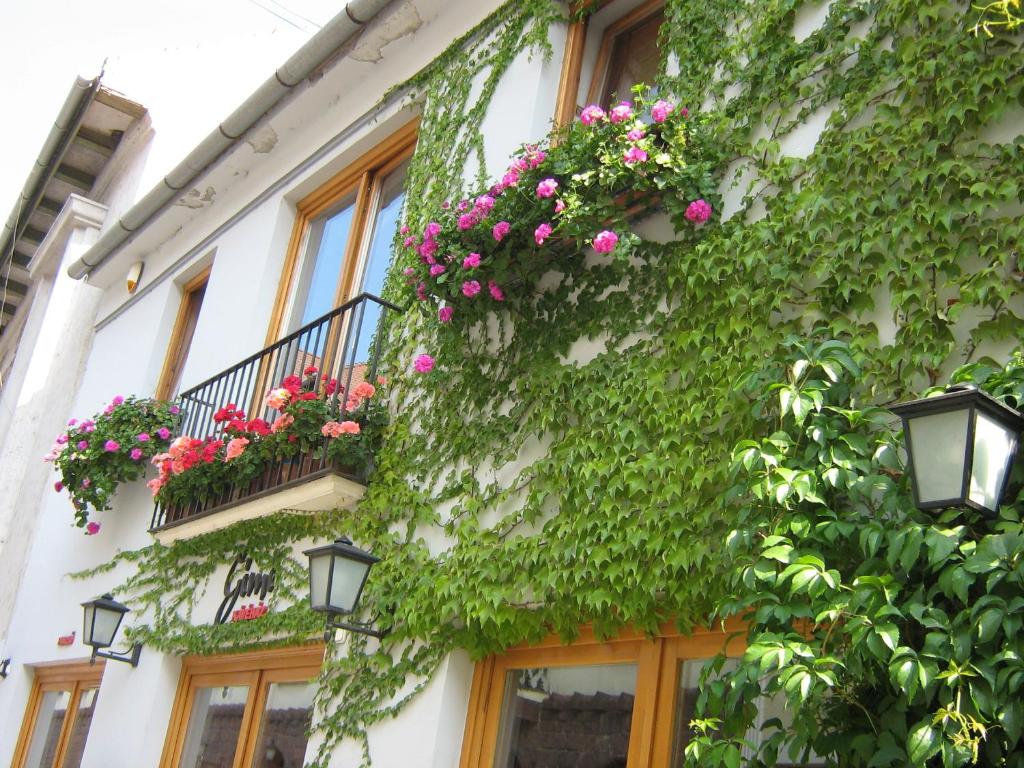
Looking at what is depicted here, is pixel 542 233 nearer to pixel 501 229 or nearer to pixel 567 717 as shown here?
pixel 501 229

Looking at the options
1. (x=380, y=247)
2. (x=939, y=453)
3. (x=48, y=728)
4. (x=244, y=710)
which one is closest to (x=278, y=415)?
(x=380, y=247)

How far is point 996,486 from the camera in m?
2.84

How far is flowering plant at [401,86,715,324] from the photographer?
14.4 ft

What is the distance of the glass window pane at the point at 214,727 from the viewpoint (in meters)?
6.18

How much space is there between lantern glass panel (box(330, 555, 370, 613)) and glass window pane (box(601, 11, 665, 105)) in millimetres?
2616

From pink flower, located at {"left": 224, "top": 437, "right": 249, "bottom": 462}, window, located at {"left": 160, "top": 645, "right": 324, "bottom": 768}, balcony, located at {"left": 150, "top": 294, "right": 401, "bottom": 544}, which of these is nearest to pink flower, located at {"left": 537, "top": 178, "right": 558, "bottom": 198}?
balcony, located at {"left": 150, "top": 294, "right": 401, "bottom": 544}

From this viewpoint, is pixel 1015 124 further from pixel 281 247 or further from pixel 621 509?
pixel 281 247

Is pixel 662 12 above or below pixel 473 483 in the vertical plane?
above

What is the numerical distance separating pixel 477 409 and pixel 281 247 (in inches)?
125

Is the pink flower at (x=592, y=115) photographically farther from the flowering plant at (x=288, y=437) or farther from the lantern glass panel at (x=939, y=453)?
the lantern glass panel at (x=939, y=453)

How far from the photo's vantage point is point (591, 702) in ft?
14.0

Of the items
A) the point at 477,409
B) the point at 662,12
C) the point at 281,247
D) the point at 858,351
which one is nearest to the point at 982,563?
the point at 858,351

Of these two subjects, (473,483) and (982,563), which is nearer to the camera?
(982,563)

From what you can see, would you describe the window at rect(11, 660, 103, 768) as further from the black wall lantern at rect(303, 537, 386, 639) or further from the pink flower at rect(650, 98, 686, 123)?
the pink flower at rect(650, 98, 686, 123)
